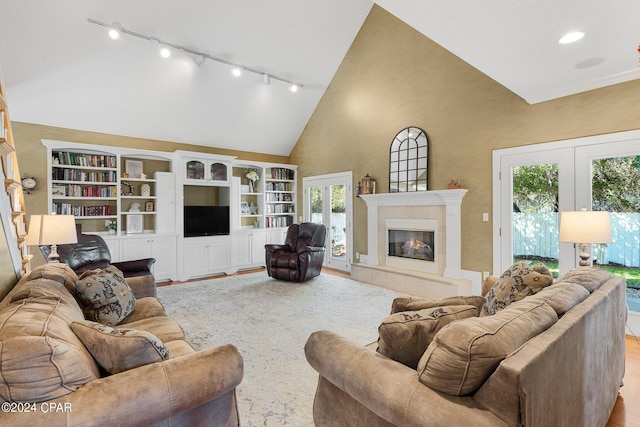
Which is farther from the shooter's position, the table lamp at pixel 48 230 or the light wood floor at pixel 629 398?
the table lamp at pixel 48 230

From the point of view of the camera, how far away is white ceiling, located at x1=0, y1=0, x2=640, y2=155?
222 centimetres

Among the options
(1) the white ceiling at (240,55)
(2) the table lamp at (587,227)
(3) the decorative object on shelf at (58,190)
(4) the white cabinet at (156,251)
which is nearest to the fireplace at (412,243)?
(2) the table lamp at (587,227)

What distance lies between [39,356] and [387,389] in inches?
46.8

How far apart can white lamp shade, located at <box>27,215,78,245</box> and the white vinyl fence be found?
4.97m

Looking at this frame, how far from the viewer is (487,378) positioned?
1.05 meters

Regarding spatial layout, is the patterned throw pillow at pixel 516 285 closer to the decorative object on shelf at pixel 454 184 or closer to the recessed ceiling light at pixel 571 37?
the recessed ceiling light at pixel 571 37

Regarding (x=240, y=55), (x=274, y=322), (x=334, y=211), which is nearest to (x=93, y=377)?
(x=274, y=322)

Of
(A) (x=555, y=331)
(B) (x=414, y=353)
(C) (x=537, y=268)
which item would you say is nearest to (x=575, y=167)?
(C) (x=537, y=268)

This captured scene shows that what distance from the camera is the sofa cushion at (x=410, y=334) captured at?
1347 mm

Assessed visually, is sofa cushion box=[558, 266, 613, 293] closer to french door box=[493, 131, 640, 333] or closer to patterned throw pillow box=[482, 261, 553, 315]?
patterned throw pillow box=[482, 261, 553, 315]

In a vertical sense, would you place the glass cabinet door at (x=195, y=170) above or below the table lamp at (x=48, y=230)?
above

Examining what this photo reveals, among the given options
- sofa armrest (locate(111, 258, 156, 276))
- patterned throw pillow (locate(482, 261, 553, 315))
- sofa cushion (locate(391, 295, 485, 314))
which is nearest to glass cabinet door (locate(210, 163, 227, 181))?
sofa armrest (locate(111, 258, 156, 276))

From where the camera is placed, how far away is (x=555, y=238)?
3.67 meters

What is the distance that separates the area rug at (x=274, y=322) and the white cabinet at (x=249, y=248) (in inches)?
22.0
